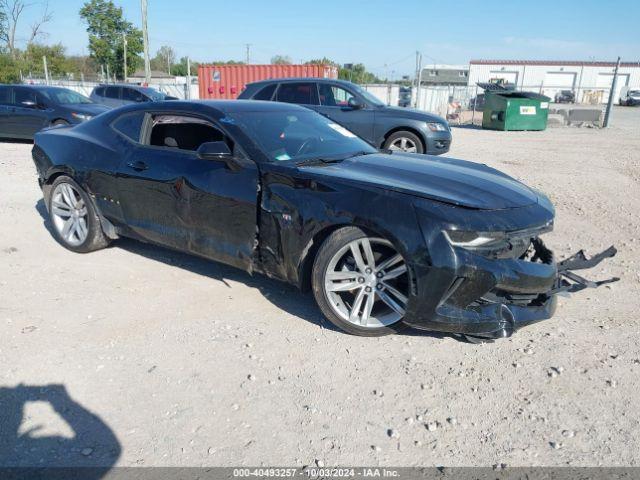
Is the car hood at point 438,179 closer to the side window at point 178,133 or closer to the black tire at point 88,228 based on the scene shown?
the side window at point 178,133

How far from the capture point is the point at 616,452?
2434 mm

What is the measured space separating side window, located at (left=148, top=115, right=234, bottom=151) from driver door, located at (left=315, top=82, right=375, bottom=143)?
5.90m

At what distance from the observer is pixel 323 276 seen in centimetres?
341

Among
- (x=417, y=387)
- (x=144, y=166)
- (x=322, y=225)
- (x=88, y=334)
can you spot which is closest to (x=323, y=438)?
(x=417, y=387)

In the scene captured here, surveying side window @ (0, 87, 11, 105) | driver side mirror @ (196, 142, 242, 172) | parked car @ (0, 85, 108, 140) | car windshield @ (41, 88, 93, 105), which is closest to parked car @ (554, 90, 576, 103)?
car windshield @ (41, 88, 93, 105)

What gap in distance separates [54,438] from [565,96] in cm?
5804

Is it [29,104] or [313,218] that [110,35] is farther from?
[313,218]

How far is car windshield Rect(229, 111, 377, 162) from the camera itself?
12.8 feet

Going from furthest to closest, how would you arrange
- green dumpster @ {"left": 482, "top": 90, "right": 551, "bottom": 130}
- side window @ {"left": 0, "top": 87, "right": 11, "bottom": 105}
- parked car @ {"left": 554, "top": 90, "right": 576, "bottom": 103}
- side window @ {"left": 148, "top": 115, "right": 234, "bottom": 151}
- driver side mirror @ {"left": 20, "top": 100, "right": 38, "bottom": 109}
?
parked car @ {"left": 554, "top": 90, "right": 576, "bottom": 103} → green dumpster @ {"left": 482, "top": 90, "right": 551, "bottom": 130} → side window @ {"left": 0, "top": 87, "right": 11, "bottom": 105} → driver side mirror @ {"left": 20, "top": 100, "right": 38, "bottom": 109} → side window @ {"left": 148, "top": 115, "right": 234, "bottom": 151}

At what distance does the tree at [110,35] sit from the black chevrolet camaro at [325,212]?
48506 millimetres

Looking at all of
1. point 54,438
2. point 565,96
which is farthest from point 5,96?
point 565,96

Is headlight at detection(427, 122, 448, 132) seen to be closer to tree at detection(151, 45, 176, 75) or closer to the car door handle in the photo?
the car door handle

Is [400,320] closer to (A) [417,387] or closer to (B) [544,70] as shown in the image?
(A) [417,387]

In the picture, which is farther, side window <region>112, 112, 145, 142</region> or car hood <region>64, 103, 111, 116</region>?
car hood <region>64, 103, 111, 116</region>
